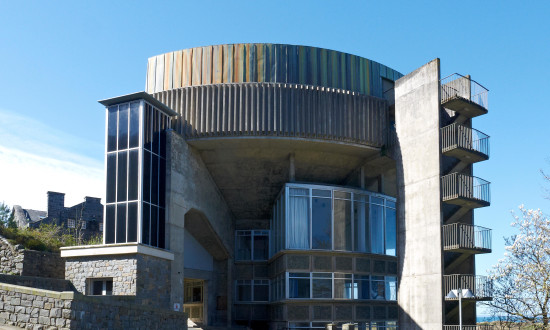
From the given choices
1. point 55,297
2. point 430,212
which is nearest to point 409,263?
point 430,212

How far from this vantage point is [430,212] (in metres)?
29.7

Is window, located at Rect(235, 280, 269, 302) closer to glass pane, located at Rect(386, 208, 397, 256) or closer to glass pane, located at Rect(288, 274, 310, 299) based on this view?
glass pane, located at Rect(288, 274, 310, 299)

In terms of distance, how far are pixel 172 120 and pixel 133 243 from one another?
786cm

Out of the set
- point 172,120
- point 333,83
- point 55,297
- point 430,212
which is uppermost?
point 333,83

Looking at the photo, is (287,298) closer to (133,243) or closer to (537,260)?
(133,243)

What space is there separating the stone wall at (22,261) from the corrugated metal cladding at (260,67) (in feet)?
35.9

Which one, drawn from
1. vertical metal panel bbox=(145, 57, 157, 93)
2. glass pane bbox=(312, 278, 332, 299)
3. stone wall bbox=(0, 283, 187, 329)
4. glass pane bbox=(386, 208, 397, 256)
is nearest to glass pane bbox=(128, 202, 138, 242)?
vertical metal panel bbox=(145, 57, 157, 93)

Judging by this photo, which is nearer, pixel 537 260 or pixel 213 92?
pixel 537 260

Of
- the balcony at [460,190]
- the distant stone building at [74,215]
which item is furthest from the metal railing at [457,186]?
the distant stone building at [74,215]

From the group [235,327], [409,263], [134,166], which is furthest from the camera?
[235,327]

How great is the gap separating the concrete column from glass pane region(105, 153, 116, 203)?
47.4ft

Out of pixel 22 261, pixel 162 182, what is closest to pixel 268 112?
pixel 162 182

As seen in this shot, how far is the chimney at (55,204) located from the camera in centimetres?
5333

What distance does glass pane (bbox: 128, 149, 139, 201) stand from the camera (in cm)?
2828
